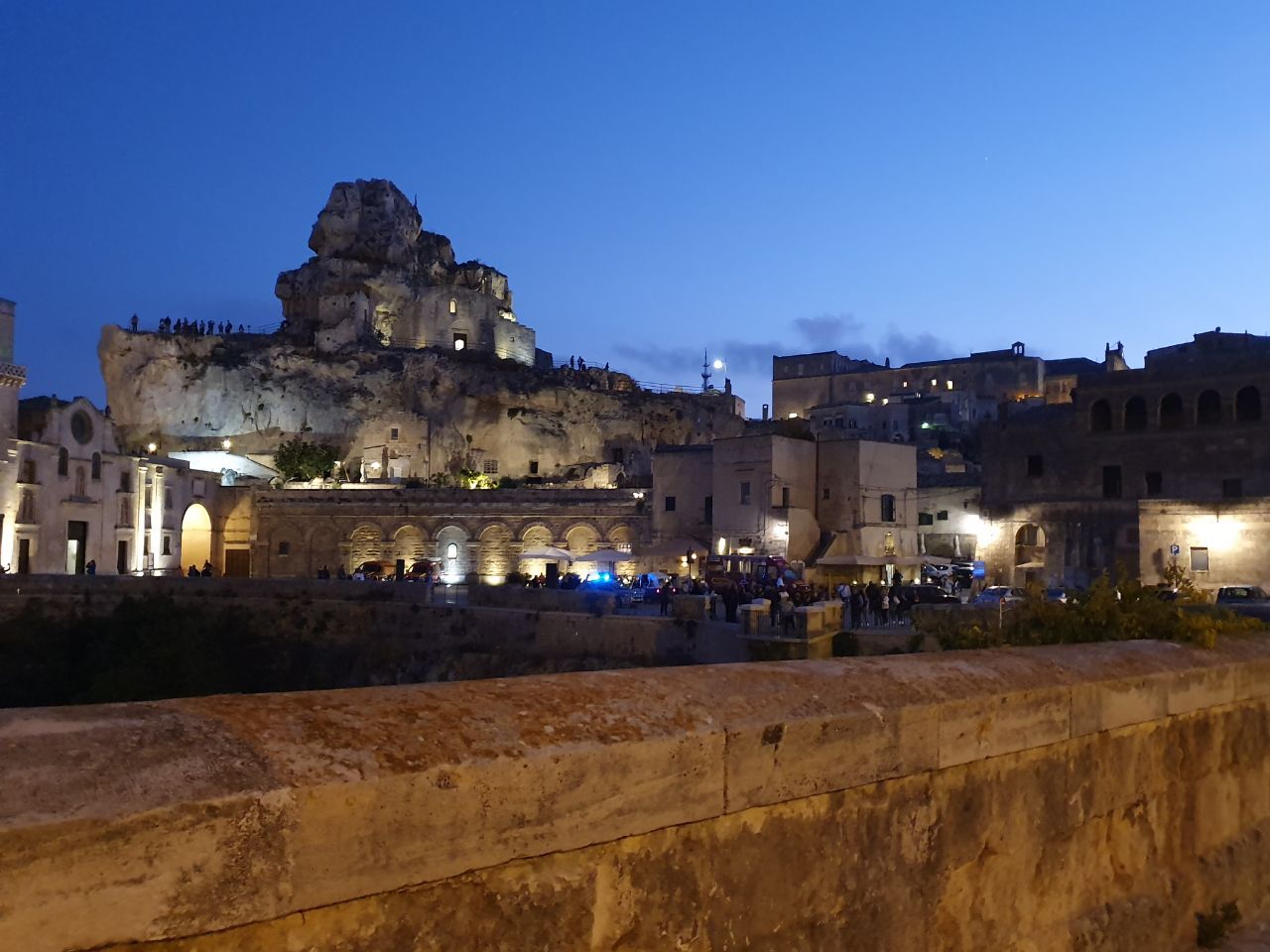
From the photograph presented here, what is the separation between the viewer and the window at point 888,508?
40562 mm

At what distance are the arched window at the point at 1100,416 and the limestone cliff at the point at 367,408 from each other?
98.2 ft

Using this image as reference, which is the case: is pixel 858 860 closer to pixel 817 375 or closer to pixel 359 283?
pixel 359 283

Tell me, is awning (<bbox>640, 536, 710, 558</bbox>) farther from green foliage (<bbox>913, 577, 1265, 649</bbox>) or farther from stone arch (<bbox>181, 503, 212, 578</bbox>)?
green foliage (<bbox>913, 577, 1265, 649</bbox>)

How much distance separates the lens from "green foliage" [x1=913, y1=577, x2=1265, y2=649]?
538cm

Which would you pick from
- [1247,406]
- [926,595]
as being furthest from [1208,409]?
[926,595]

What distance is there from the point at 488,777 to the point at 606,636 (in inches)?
891

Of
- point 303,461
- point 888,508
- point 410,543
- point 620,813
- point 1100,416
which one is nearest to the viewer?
point 620,813

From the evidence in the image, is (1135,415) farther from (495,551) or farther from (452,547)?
(452,547)

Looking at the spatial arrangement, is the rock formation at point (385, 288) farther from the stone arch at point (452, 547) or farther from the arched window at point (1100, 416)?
the arched window at point (1100, 416)

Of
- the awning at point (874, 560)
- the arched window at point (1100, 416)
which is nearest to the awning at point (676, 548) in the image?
the awning at point (874, 560)

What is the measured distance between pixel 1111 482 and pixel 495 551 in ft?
87.2

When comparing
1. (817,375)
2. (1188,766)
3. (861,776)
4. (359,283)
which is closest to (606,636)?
(1188,766)

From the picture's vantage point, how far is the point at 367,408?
6538 cm

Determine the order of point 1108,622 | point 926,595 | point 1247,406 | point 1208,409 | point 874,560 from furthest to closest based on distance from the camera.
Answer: point 1208,409 < point 1247,406 < point 874,560 < point 926,595 < point 1108,622
